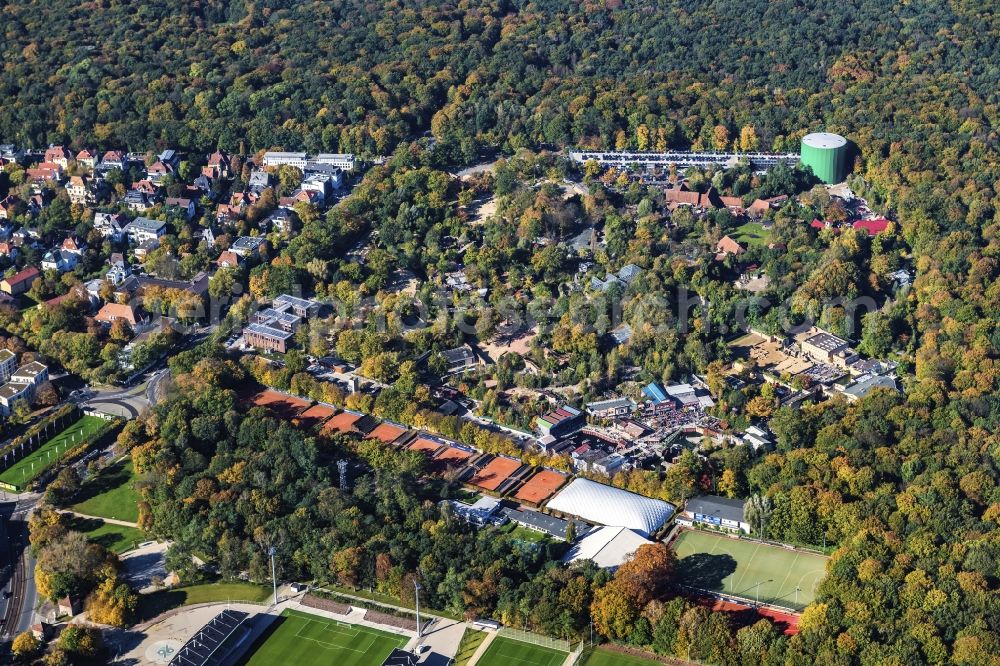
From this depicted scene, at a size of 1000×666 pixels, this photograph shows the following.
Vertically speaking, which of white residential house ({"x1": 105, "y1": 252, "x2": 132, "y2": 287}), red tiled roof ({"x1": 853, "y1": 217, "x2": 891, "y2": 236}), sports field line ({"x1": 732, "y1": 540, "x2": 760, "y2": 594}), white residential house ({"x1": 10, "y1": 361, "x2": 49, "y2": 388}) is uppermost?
white residential house ({"x1": 105, "y1": 252, "x2": 132, "y2": 287})

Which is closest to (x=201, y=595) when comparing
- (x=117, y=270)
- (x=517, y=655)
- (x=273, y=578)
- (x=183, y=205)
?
(x=273, y=578)

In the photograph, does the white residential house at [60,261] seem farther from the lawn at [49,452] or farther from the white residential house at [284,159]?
the lawn at [49,452]

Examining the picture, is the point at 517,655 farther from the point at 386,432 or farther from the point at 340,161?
the point at 340,161

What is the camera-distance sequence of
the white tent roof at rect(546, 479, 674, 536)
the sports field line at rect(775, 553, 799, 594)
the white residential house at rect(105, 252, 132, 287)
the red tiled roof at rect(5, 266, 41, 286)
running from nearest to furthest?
the sports field line at rect(775, 553, 799, 594) < the white tent roof at rect(546, 479, 674, 536) < the red tiled roof at rect(5, 266, 41, 286) < the white residential house at rect(105, 252, 132, 287)

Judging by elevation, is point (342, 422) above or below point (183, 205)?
below

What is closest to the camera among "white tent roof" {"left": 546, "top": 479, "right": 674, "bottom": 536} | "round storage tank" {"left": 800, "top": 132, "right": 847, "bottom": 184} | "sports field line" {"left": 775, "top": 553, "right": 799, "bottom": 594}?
"sports field line" {"left": 775, "top": 553, "right": 799, "bottom": 594}

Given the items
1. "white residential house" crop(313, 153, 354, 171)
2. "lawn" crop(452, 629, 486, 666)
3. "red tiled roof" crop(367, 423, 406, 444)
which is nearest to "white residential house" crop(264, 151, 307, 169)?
"white residential house" crop(313, 153, 354, 171)

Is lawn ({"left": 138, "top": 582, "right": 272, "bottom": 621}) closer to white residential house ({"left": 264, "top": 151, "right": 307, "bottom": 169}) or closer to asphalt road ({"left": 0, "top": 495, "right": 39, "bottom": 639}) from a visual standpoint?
asphalt road ({"left": 0, "top": 495, "right": 39, "bottom": 639})
